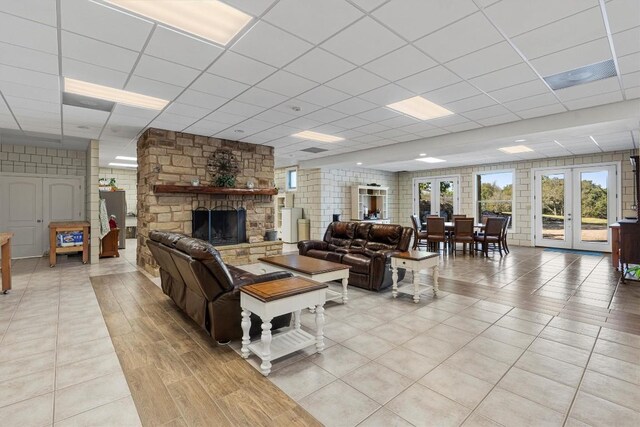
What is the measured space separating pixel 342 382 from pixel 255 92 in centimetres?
335

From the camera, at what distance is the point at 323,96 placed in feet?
13.2

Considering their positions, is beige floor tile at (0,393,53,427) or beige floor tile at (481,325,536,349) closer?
beige floor tile at (0,393,53,427)

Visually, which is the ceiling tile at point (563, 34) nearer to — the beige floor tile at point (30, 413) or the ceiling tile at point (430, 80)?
the ceiling tile at point (430, 80)

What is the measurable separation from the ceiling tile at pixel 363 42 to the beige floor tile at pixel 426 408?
2777 millimetres

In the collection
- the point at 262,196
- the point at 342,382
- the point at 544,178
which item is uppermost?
the point at 544,178

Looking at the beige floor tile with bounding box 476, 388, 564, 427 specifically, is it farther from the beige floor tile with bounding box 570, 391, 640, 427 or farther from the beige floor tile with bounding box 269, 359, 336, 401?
the beige floor tile with bounding box 269, 359, 336, 401

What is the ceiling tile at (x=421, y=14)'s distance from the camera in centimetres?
223

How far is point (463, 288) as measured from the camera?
15.3 ft

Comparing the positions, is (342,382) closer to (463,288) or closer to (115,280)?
(463,288)

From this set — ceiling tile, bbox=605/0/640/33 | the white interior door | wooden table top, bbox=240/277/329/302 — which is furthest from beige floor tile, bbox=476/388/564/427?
the white interior door

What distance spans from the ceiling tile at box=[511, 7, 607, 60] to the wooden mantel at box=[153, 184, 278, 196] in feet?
16.8

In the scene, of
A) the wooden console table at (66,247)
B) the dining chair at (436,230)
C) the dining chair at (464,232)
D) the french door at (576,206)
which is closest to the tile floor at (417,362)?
the wooden console table at (66,247)

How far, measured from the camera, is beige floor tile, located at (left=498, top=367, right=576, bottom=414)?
1.97 metres

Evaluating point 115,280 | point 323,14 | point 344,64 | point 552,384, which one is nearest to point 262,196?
point 115,280
